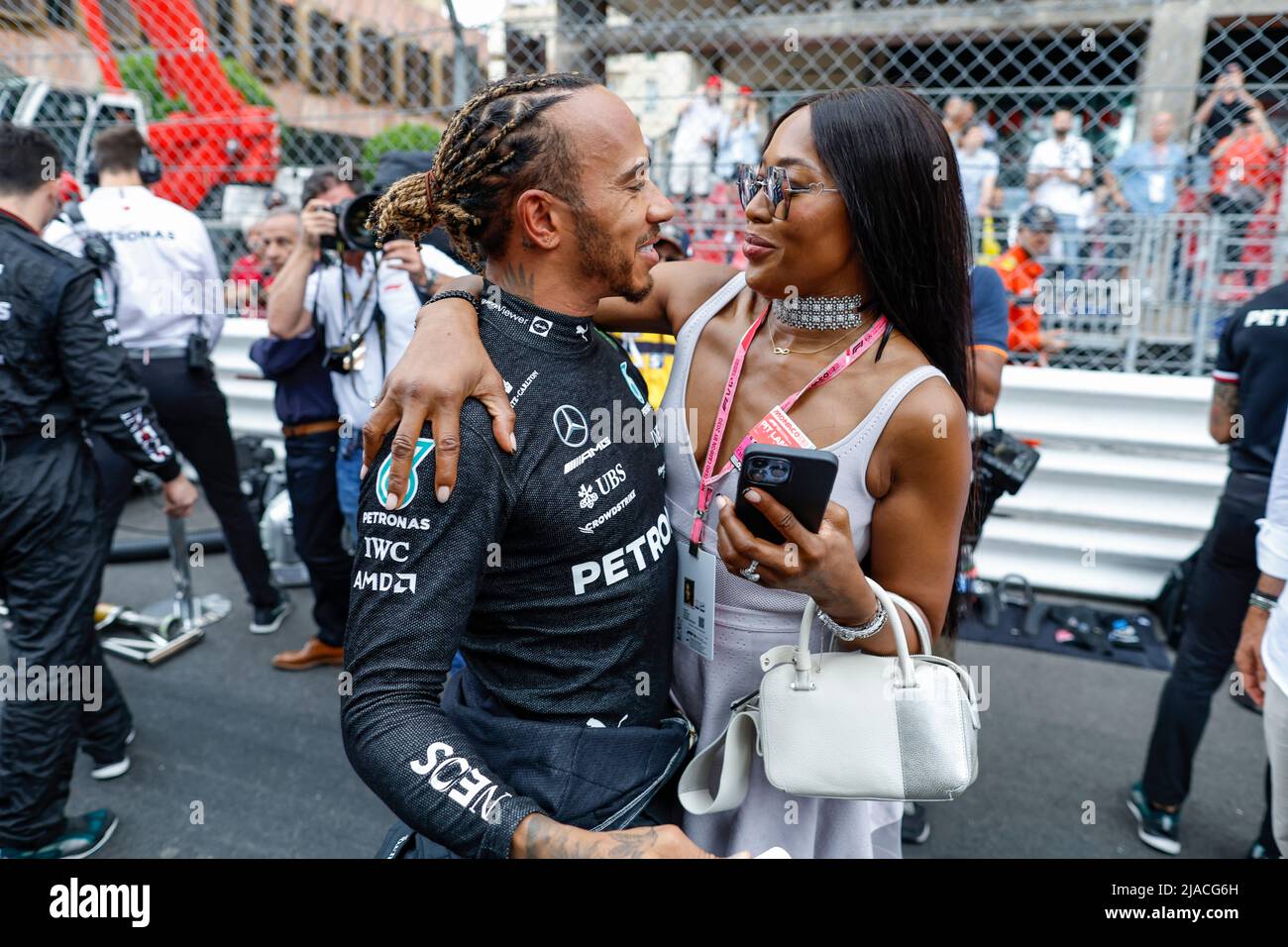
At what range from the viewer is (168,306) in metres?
4.10

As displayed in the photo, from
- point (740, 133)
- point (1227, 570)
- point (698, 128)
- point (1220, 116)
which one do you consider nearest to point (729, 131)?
point (740, 133)

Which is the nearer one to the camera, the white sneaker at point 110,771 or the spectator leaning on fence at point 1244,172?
the white sneaker at point 110,771

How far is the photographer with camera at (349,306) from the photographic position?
11.9 feet

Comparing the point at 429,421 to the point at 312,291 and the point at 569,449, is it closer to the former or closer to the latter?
the point at 569,449

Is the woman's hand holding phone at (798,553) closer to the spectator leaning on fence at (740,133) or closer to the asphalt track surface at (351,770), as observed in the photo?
the asphalt track surface at (351,770)

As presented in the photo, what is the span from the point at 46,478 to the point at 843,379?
8.48 feet

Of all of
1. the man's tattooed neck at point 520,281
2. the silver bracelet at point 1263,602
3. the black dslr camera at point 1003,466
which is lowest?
the silver bracelet at point 1263,602

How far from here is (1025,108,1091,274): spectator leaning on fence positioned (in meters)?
5.40

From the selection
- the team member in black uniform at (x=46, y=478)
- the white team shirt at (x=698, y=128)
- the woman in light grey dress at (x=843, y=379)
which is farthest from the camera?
the white team shirt at (x=698, y=128)

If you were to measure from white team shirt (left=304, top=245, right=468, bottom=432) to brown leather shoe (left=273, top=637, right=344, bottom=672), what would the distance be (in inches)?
43.3

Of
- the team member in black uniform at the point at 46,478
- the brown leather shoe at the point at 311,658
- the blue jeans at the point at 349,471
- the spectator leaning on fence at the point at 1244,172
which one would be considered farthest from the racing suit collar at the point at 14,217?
the spectator leaning on fence at the point at 1244,172
